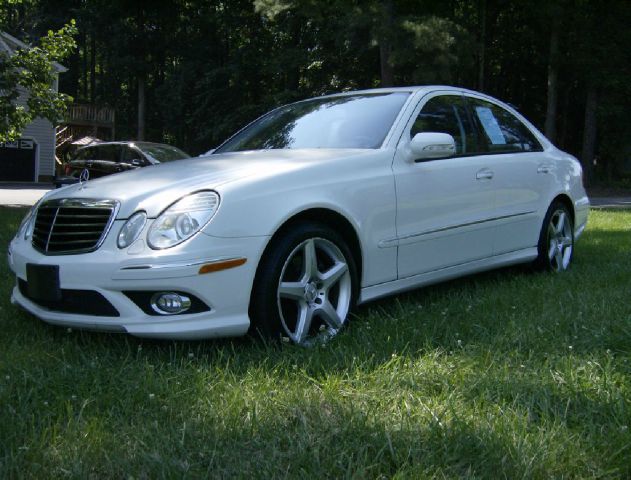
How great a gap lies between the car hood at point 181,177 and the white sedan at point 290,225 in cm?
1

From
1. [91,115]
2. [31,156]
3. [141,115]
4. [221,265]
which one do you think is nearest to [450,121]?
[221,265]

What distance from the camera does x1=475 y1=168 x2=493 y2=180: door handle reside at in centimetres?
438

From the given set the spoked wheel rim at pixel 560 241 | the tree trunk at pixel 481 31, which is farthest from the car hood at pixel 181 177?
the tree trunk at pixel 481 31

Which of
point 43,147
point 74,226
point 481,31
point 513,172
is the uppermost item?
point 481,31

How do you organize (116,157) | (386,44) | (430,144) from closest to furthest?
(430,144) → (116,157) → (386,44)

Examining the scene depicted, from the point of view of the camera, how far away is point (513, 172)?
187 inches

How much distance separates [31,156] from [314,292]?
26559 millimetres

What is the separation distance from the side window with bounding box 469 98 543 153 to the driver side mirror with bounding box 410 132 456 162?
93cm

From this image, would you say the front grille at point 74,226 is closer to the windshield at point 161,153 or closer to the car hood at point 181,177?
the car hood at point 181,177

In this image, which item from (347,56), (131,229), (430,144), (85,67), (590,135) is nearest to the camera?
(131,229)

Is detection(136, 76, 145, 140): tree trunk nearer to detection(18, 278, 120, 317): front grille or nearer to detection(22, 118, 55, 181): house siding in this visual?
detection(22, 118, 55, 181): house siding

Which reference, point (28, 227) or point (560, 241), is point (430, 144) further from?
point (28, 227)

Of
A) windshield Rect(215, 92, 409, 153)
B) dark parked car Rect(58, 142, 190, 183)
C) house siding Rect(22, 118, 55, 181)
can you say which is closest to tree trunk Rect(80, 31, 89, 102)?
house siding Rect(22, 118, 55, 181)

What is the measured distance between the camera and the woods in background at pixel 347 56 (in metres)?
20.2
